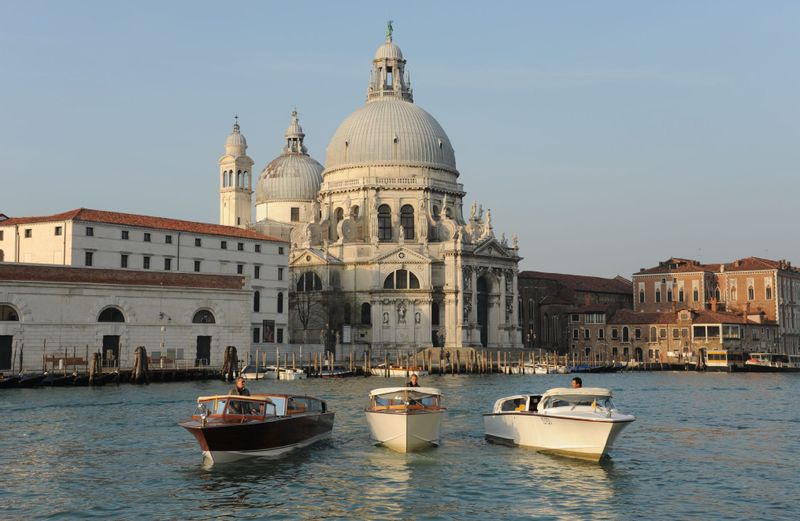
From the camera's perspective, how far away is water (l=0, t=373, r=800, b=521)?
1944 cm

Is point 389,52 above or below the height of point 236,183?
above

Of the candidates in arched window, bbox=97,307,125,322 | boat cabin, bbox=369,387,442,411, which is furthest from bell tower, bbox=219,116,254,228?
boat cabin, bbox=369,387,442,411

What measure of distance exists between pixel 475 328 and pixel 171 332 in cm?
3123

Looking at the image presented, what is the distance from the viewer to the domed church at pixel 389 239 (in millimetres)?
80000

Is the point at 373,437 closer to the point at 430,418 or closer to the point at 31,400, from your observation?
the point at 430,418

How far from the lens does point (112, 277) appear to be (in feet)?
176

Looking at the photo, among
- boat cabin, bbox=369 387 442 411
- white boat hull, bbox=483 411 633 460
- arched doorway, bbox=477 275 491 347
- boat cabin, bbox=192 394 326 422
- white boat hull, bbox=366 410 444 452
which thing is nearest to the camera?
boat cabin, bbox=192 394 326 422

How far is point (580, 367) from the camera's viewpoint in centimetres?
7812

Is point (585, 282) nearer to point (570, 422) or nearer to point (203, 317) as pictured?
point (203, 317)

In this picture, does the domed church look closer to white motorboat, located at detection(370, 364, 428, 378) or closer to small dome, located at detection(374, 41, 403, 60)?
small dome, located at detection(374, 41, 403, 60)

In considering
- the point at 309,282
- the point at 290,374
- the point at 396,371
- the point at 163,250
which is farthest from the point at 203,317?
the point at 309,282

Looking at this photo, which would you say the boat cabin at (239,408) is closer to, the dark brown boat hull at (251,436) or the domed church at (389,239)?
the dark brown boat hull at (251,436)

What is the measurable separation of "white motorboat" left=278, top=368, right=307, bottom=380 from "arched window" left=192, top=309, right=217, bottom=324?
15.9 ft

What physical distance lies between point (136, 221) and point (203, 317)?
8511mm
